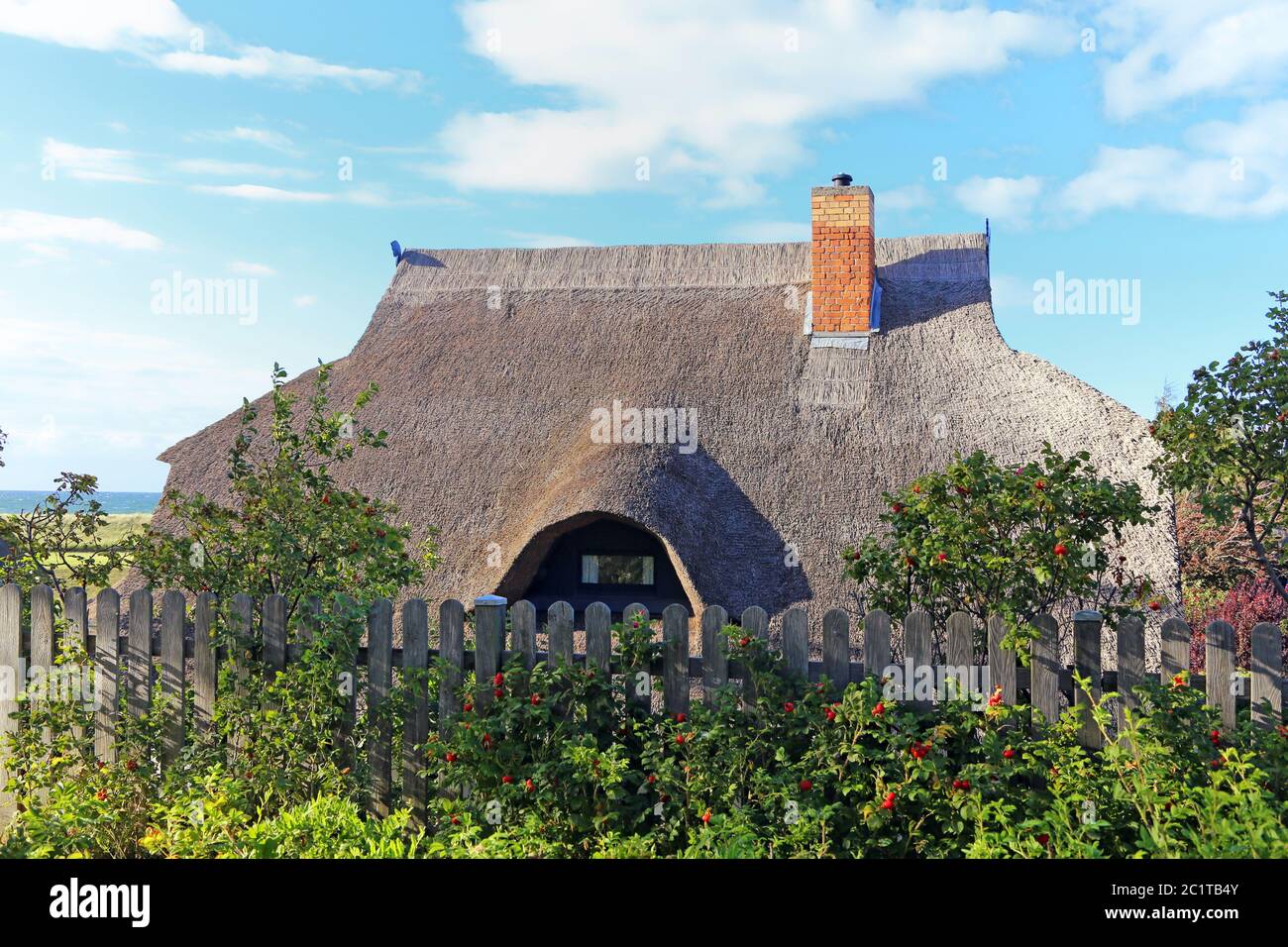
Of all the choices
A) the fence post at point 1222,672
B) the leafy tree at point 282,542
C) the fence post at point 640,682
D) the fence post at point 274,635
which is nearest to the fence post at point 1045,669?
the fence post at point 1222,672

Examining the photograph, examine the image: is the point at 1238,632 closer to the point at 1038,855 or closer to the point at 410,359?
the point at 1038,855

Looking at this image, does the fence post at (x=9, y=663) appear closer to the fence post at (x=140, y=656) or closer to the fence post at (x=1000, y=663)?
the fence post at (x=140, y=656)

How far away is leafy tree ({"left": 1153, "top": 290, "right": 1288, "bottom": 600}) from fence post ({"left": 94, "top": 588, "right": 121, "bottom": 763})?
261 inches

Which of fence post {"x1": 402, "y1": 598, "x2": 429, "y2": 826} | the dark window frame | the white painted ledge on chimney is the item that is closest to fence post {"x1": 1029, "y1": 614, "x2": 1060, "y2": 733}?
fence post {"x1": 402, "y1": 598, "x2": 429, "y2": 826}

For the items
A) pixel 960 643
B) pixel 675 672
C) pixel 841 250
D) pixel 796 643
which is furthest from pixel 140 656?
pixel 841 250

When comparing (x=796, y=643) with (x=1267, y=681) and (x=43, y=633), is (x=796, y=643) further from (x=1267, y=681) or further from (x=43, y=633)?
(x=43, y=633)

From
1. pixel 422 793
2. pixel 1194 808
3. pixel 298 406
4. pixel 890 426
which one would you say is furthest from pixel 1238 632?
pixel 298 406

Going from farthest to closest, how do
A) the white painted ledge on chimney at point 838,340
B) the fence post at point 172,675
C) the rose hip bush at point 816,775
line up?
the white painted ledge on chimney at point 838,340, the fence post at point 172,675, the rose hip bush at point 816,775

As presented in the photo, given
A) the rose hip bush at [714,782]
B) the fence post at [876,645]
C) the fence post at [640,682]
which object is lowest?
the rose hip bush at [714,782]

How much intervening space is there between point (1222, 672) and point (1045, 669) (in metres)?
0.79

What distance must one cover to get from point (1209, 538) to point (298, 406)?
989 cm

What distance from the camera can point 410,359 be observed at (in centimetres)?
1158

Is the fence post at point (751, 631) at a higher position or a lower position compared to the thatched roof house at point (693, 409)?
lower

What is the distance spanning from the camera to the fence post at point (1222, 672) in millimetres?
4688
